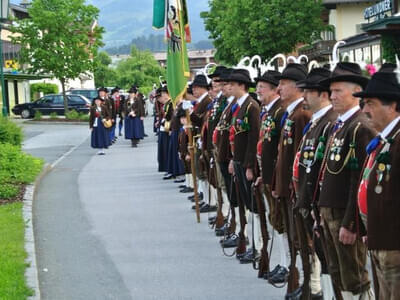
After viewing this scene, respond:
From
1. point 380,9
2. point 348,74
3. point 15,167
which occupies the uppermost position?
point 380,9

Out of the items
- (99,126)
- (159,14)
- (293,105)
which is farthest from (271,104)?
(99,126)

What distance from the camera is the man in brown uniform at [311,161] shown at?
619 cm

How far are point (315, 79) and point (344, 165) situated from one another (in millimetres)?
1048

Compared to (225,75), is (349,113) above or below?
below

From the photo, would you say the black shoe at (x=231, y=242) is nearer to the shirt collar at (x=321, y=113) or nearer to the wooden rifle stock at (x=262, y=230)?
the wooden rifle stock at (x=262, y=230)

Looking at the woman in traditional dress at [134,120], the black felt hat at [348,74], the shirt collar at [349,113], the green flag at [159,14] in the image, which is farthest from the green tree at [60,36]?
the shirt collar at [349,113]

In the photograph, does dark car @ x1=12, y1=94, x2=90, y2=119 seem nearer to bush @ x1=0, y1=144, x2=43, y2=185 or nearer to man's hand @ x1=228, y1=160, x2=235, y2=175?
bush @ x1=0, y1=144, x2=43, y2=185

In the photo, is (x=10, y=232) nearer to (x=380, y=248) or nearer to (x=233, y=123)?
(x=233, y=123)

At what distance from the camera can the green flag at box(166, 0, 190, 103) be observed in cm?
1225

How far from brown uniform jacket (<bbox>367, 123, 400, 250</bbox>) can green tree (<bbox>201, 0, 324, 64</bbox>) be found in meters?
36.2

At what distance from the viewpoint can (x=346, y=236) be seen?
555 centimetres

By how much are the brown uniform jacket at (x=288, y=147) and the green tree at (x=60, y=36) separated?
40.3 m

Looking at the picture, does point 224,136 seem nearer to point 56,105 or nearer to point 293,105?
point 293,105

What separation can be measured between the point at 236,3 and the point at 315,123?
36.4m
